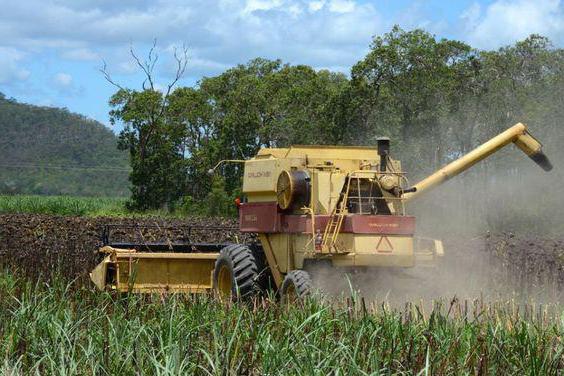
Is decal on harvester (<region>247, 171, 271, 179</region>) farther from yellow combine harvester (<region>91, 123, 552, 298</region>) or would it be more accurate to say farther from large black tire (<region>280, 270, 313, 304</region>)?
large black tire (<region>280, 270, 313, 304</region>)

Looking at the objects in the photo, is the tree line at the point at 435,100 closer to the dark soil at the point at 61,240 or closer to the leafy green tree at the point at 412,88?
the leafy green tree at the point at 412,88

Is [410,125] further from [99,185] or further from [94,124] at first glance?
[94,124]

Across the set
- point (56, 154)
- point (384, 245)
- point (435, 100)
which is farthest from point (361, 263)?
point (56, 154)

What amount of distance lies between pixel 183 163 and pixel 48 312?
177 feet

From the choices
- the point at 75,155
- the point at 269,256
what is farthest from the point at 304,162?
the point at 75,155

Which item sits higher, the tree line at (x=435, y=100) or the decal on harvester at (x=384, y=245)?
the tree line at (x=435, y=100)

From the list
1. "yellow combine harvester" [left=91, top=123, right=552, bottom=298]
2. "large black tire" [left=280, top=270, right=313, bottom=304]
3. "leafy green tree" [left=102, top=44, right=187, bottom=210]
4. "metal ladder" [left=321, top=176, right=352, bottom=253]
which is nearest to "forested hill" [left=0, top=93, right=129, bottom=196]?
"leafy green tree" [left=102, top=44, right=187, bottom=210]

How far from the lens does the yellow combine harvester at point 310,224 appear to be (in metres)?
12.1

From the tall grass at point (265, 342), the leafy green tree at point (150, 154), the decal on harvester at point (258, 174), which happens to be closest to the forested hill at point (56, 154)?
the leafy green tree at point (150, 154)

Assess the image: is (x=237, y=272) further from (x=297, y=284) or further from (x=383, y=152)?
(x=383, y=152)

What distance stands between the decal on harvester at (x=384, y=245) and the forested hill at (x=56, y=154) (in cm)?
10150

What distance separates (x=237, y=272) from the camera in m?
13.3

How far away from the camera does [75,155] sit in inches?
5477

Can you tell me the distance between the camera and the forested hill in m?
124
